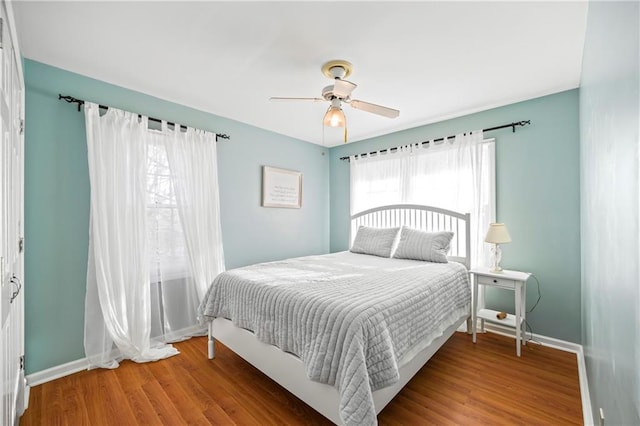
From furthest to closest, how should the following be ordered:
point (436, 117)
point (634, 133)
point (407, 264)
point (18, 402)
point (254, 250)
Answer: point (254, 250), point (436, 117), point (407, 264), point (18, 402), point (634, 133)

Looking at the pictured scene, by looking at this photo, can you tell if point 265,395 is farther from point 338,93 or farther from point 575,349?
point 575,349

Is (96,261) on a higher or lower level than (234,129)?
lower

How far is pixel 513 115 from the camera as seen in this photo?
3.05m

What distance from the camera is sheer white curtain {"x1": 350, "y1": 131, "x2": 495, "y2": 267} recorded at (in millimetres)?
3207

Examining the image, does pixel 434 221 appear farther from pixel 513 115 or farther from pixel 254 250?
pixel 254 250

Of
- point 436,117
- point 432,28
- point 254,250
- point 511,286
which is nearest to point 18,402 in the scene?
point 254,250

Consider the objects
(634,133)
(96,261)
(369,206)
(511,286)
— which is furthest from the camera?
(369,206)

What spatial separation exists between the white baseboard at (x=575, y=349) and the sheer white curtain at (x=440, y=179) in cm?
73

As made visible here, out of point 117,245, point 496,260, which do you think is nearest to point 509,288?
point 496,260

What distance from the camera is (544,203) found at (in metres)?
2.85

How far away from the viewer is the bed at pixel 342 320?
150 cm

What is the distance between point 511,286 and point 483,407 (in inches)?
47.7

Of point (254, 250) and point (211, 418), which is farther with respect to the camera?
point (254, 250)

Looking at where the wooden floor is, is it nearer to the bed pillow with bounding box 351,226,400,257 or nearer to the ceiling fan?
the bed pillow with bounding box 351,226,400,257
